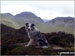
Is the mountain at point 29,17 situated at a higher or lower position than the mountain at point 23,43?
higher

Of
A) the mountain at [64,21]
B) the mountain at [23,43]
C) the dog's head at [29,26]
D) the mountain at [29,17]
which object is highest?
the dog's head at [29,26]

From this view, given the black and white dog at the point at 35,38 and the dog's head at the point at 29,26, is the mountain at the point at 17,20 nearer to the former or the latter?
the black and white dog at the point at 35,38

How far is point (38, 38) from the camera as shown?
21.8 meters

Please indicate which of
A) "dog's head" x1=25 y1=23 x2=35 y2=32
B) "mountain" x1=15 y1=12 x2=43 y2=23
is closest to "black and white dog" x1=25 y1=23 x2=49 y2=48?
"dog's head" x1=25 y1=23 x2=35 y2=32

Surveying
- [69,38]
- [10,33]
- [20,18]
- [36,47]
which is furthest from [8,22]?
[36,47]

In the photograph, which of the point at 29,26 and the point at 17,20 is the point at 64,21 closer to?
the point at 17,20

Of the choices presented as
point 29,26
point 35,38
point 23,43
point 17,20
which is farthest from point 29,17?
point 29,26

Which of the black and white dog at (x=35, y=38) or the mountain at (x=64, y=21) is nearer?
the black and white dog at (x=35, y=38)

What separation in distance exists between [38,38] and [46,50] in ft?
7.31

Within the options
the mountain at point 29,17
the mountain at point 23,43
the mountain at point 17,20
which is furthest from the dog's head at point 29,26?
the mountain at point 17,20

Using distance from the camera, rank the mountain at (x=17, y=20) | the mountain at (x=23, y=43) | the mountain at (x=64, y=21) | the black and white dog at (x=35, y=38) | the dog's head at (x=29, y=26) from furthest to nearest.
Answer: the mountain at (x=64, y=21), the mountain at (x=17, y=20), the black and white dog at (x=35, y=38), the dog's head at (x=29, y=26), the mountain at (x=23, y=43)

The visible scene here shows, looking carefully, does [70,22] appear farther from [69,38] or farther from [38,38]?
[38,38]

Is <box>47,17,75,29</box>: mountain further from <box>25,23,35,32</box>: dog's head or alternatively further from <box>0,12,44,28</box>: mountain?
<box>25,23,35,32</box>: dog's head

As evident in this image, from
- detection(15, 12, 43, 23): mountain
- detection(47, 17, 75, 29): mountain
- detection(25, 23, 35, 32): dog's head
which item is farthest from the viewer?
detection(47, 17, 75, 29): mountain
